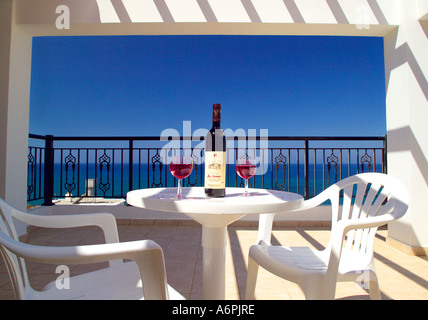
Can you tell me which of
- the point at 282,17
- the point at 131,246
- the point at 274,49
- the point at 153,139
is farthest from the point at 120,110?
the point at 131,246

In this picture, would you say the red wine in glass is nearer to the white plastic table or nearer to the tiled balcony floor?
the white plastic table

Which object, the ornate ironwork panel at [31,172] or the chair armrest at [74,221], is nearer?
the chair armrest at [74,221]

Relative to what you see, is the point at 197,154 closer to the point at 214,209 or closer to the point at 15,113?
the point at 15,113

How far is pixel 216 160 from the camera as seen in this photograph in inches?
38.7

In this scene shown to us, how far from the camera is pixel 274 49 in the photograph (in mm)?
11906

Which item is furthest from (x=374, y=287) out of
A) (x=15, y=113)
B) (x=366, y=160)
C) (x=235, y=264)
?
(x=15, y=113)

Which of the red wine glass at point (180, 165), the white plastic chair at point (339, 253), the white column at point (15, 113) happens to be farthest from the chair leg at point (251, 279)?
the white column at point (15, 113)

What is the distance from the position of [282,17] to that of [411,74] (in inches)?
56.7

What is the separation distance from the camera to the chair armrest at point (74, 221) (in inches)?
39.3

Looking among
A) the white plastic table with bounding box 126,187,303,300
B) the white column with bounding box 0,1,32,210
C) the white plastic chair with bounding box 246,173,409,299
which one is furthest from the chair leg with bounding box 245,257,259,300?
the white column with bounding box 0,1,32,210

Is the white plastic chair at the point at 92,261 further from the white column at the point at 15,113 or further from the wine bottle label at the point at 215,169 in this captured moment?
the white column at the point at 15,113

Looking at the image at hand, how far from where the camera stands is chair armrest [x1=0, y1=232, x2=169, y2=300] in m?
0.57

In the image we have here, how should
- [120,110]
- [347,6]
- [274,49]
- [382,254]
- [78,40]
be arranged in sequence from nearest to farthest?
[382,254], [347,6], [274,49], [78,40], [120,110]

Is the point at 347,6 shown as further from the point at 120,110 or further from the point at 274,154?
the point at 120,110
